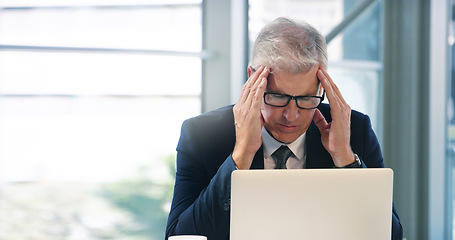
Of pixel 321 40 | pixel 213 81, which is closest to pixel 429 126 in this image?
pixel 213 81

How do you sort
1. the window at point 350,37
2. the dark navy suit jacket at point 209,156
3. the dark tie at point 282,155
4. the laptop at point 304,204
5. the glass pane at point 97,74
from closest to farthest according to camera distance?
the laptop at point 304,204, the dark navy suit jacket at point 209,156, the dark tie at point 282,155, the glass pane at point 97,74, the window at point 350,37

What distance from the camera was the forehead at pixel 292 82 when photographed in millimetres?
1634

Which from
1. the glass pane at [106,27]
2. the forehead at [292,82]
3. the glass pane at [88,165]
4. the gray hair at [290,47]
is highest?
the glass pane at [106,27]

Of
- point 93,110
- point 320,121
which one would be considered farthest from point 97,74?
point 320,121

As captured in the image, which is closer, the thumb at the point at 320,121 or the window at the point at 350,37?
the thumb at the point at 320,121

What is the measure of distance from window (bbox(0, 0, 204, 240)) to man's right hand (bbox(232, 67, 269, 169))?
1.92 m

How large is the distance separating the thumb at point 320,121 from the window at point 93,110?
1.86 meters

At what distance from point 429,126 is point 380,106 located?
428 mm

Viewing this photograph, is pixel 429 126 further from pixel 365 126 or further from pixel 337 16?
pixel 365 126

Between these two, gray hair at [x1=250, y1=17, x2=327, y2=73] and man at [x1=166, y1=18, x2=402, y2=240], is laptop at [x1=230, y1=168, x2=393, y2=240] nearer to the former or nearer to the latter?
man at [x1=166, y1=18, x2=402, y2=240]

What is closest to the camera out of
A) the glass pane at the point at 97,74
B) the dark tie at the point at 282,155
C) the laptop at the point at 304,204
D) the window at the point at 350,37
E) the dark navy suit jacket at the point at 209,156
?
the laptop at the point at 304,204

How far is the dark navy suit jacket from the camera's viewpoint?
158 cm

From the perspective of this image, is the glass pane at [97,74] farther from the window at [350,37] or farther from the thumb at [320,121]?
the thumb at [320,121]

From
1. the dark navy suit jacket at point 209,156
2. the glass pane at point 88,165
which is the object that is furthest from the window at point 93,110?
the dark navy suit jacket at point 209,156
